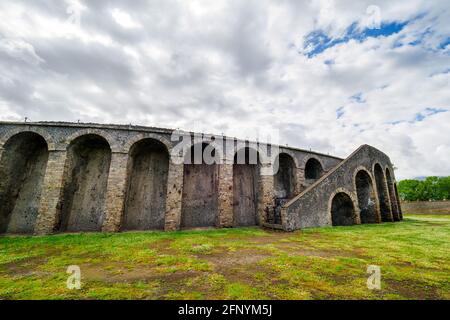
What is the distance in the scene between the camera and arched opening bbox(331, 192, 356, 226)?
43.3 feet

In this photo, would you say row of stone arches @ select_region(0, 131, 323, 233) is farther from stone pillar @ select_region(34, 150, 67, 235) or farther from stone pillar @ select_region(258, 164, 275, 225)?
stone pillar @ select_region(258, 164, 275, 225)

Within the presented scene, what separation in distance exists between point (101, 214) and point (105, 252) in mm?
6281

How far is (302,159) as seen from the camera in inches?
606

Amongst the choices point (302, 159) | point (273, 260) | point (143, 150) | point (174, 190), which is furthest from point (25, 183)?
point (302, 159)

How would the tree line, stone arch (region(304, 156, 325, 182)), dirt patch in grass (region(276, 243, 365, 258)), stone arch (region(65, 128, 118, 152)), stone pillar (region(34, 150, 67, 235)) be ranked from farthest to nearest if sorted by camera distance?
the tree line → stone arch (region(304, 156, 325, 182)) → stone arch (region(65, 128, 118, 152)) → stone pillar (region(34, 150, 67, 235)) → dirt patch in grass (region(276, 243, 365, 258))

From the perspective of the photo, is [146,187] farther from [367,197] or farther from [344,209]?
[367,197]

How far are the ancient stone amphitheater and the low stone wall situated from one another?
2497 centimetres

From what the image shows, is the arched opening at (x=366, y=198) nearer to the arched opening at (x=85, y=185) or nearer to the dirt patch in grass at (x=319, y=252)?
the dirt patch in grass at (x=319, y=252)

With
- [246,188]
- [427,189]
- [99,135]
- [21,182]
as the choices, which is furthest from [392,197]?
[427,189]

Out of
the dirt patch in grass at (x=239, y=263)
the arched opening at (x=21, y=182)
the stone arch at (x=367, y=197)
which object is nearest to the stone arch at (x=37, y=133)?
the arched opening at (x=21, y=182)

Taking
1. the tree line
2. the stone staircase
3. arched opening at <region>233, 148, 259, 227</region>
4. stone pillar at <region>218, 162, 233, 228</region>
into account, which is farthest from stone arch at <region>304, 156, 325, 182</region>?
the tree line

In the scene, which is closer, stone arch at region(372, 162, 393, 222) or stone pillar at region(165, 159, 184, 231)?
stone pillar at region(165, 159, 184, 231)

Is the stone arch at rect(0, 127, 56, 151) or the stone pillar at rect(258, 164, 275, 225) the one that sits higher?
the stone arch at rect(0, 127, 56, 151)

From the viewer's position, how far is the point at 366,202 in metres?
14.7
